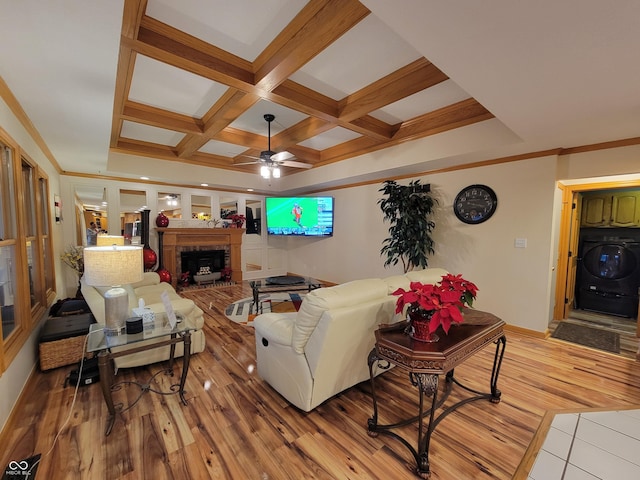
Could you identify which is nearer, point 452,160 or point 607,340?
point 607,340

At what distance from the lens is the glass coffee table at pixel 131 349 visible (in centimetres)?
180

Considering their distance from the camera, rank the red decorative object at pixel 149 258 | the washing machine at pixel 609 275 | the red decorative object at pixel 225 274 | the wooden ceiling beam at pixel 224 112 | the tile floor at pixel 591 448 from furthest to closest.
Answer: the red decorative object at pixel 225 274 → the red decorative object at pixel 149 258 → the washing machine at pixel 609 275 → the wooden ceiling beam at pixel 224 112 → the tile floor at pixel 591 448

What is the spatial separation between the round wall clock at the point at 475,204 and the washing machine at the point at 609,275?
7.50 feet

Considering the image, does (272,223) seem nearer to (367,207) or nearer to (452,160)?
(367,207)

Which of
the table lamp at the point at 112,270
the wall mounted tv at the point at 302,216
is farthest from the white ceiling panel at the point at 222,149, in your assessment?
the table lamp at the point at 112,270

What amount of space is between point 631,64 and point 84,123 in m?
4.27

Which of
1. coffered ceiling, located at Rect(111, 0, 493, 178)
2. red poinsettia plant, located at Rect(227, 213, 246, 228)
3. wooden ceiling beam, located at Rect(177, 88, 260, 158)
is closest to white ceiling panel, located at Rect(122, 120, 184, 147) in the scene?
coffered ceiling, located at Rect(111, 0, 493, 178)

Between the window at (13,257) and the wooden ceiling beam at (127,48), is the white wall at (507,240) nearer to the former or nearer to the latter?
the wooden ceiling beam at (127,48)

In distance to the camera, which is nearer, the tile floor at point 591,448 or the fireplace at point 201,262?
the tile floor at point 591,448

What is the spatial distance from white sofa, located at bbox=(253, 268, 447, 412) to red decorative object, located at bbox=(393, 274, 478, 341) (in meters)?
0.36

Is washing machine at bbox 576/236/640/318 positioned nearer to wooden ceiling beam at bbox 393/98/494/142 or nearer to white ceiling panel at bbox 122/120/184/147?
wooden ceiling beam at bbox 393/98/494/142

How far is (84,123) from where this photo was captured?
2.66m

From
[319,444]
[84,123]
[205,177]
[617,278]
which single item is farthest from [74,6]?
[617,278]

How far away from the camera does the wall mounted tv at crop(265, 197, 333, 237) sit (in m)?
6.01
